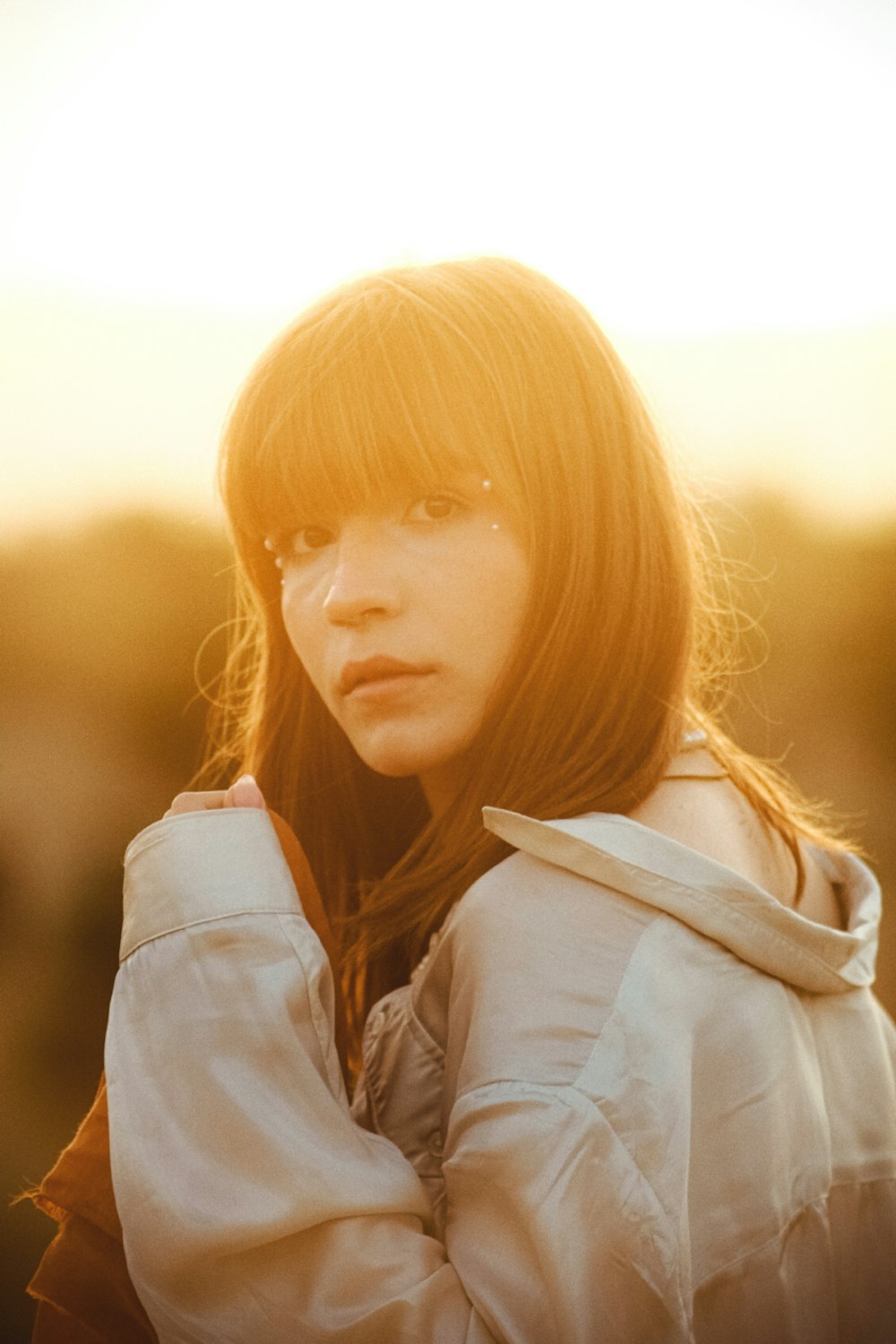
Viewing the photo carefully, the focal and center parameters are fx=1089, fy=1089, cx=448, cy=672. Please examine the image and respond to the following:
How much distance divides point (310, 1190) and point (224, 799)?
340 millimetres

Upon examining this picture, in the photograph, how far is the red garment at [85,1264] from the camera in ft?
2.63

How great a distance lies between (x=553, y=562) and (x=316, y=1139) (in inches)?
19.2

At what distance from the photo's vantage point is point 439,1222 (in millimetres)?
755

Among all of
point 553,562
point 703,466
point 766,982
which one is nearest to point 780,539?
point 703,466

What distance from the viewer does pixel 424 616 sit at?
892 mm

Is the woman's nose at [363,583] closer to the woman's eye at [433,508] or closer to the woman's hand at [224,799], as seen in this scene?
the woman's eye at [433,508]

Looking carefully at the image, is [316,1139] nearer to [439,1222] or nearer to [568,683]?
[439,1222]

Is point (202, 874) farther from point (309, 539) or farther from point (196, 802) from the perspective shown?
point (309, 539)

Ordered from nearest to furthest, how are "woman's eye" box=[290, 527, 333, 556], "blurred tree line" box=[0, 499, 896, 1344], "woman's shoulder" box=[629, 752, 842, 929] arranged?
"woman's shoulder" box=[629, 752, 842, 929]
"woman's eye" box=[290, 527, 333, 556]
"blurred tree line" box=[0, 499, 896, 1344]

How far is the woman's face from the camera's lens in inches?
35.2

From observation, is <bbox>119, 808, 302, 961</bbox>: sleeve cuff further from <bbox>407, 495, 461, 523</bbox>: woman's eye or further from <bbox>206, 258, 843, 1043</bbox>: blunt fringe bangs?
<bbox>407, 495, 461, 523</bbox>: woman's eye

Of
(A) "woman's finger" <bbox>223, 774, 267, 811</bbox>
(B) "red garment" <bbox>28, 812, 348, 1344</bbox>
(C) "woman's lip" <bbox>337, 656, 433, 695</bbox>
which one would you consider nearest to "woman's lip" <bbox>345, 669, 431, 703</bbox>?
(C) "woman's lip" <bbox>337, 656, 433, 695</bbox>

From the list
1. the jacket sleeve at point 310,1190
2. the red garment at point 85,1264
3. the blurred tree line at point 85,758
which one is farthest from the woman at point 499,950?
the blurred tree line at point 85,758

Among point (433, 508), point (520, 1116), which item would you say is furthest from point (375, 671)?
point (520, 1116)
